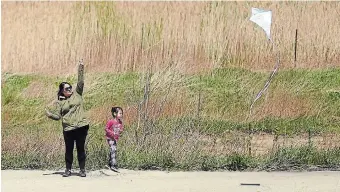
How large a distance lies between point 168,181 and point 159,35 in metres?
8.45

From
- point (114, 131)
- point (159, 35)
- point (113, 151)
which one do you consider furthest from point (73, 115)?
point (159, 35)

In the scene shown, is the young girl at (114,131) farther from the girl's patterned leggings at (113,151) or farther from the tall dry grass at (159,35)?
the tall dry grass at (159,35)

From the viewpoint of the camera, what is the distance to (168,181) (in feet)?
34.1

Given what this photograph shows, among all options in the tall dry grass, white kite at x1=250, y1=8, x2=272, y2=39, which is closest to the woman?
white kite at x1=250, y1=8, x2=272, y2=39

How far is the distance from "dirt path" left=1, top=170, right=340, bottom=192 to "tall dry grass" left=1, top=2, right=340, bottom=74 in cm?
669

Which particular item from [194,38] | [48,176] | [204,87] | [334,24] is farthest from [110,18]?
[48,176]

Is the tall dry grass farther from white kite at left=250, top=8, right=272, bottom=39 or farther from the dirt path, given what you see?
Answer: the dirt path

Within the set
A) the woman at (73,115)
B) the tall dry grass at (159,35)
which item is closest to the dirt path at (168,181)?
the woman at (73,115)

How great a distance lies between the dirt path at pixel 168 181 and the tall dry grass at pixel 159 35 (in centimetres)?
669

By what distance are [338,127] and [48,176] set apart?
260 inches

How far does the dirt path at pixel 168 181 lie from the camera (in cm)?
995

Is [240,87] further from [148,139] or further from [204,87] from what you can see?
[148,139]

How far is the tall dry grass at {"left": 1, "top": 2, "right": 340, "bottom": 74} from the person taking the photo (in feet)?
58.8

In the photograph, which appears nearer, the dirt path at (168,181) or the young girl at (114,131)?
the dirt path at (168,181)
